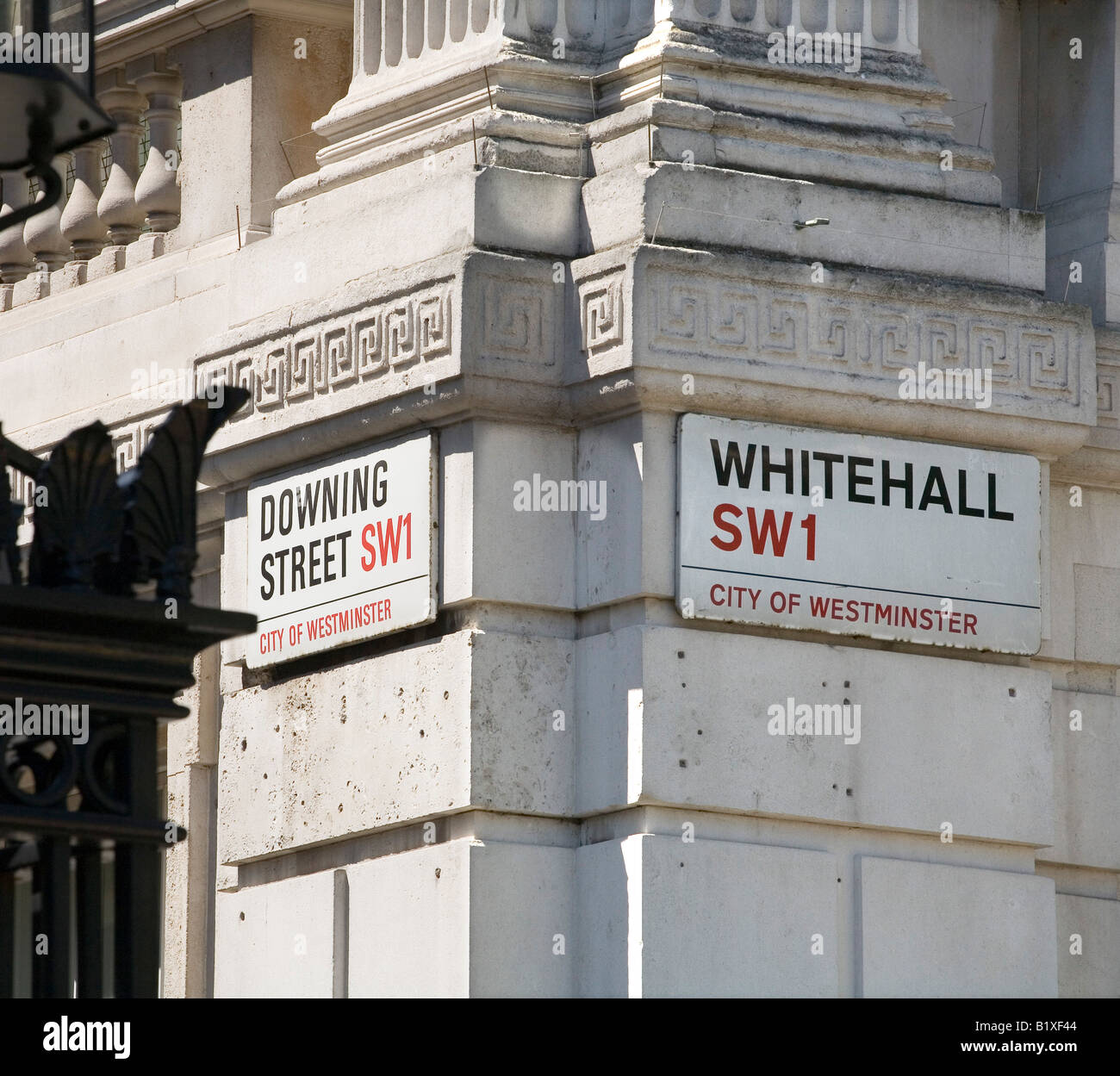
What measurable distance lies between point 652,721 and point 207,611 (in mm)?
4166

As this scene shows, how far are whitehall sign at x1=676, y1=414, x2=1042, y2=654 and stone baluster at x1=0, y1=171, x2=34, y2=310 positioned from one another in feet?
13.4

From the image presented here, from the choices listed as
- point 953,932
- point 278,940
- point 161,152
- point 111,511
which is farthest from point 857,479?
point 111,511

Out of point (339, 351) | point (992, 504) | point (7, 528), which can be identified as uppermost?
point (339, 351)

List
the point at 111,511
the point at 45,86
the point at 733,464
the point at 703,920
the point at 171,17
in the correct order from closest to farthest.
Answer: the point at 111,511, the point at 45,86, the point at 703,920, the point at 733,464, the point at 171,17

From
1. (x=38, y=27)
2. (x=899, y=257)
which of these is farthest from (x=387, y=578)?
(x=38, y=27)

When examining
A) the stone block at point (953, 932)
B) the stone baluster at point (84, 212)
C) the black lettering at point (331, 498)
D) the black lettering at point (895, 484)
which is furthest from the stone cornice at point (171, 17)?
the stone block at point (953, 932)

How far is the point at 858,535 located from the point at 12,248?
4526mm

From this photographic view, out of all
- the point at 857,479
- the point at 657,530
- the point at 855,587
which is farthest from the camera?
the point at 857,479

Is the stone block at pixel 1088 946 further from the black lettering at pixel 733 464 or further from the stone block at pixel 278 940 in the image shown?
the stone block at pixel 278 940

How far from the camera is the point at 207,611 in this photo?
19.3ft

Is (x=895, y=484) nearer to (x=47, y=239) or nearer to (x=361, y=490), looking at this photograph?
(x=361, y=490)

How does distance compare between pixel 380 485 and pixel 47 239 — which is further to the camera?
pixel 47 239

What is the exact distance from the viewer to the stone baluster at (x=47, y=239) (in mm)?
12891

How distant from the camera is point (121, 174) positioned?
12609 mm
